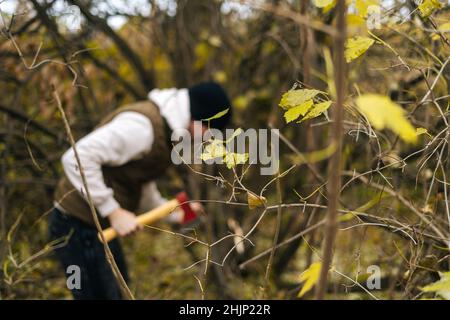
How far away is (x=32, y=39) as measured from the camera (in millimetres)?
3533

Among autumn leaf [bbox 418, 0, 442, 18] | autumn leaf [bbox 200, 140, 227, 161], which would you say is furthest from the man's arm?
autumn leaf [bbox 418, 0, 442, 18]

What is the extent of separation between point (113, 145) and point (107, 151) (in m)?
0.04

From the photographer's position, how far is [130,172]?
275cm

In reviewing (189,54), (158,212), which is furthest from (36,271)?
(189,54)

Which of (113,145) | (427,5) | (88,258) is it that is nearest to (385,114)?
(427,5)

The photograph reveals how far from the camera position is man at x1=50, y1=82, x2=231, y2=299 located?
2.59 metres

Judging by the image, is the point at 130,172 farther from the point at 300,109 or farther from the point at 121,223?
the point at 300,109

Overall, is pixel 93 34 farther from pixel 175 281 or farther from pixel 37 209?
pixel 175 281

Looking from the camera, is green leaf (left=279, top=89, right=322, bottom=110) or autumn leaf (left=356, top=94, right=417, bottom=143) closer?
autumn leaf (left=356, top=94, right=417, bottom=143)

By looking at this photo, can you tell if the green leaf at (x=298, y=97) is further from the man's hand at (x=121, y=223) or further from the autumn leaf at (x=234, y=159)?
the man's hand at (x=121, y=223)

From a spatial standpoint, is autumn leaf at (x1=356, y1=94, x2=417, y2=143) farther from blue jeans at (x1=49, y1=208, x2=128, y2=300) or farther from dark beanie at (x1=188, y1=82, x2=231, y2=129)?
blue jeans at (x1=49, y1=208, x2=128, y2=300)

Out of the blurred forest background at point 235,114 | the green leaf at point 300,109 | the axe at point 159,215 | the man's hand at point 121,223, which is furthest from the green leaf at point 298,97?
the man's hand at point 121,223

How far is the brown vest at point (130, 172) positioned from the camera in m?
2.68

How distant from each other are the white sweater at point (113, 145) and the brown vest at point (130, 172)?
0.12 ft
